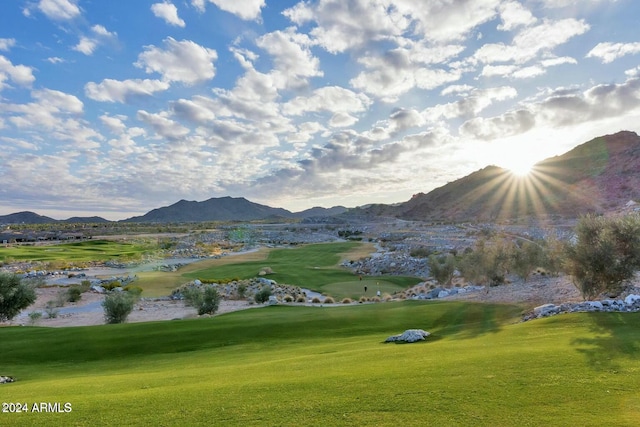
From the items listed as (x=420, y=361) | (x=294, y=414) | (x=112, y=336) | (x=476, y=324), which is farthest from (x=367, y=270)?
(x=294, y=414)

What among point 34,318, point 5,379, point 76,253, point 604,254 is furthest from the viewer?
point 76,253

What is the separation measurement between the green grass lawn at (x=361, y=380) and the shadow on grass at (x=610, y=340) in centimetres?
6

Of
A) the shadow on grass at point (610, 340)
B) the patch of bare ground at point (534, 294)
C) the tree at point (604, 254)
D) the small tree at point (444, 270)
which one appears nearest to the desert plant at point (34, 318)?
the patch of bare ground at point (534, 294)

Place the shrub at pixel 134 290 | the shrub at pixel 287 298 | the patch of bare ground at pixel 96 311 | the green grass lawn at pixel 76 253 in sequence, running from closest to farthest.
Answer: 1. the patch of bare ground at pixel 96 311
2. the shrub at pixel 287 298
3. the shrub at pixel 134 290
4. the green grass lawn at pixel 76 253

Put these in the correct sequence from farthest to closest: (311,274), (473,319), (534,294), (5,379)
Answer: (311,274), (534,294), (473,319), (5,379)

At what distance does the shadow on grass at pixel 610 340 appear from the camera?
410 inches

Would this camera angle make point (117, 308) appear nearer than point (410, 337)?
No

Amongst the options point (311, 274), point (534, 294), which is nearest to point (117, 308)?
point (534, 294)

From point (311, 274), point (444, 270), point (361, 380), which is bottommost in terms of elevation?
point (311, 274)

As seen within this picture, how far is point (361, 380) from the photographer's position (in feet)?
32.8

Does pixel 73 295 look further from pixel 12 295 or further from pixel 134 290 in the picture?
pixel 12 295

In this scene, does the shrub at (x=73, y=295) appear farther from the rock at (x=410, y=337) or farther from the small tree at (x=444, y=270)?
the rock at (x=410, y=337)

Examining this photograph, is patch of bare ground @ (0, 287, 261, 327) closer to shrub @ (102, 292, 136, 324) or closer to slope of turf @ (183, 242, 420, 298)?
shrub @ (102, 292, 136, 324)

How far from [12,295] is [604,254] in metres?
41.9
